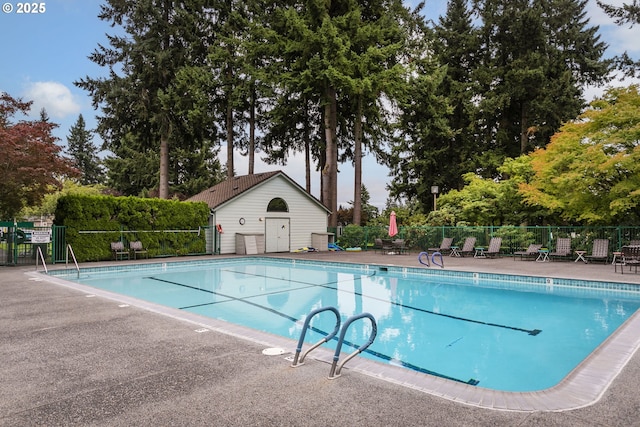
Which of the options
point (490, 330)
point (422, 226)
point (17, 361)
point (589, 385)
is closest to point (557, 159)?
point (422, 226)

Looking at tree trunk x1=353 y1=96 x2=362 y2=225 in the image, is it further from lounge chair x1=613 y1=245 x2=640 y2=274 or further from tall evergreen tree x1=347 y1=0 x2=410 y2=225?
lounge chair x1=613 y1=245 x2=640 y2=274

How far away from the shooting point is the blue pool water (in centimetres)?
558

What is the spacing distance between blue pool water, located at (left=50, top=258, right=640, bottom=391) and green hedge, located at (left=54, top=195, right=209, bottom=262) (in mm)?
2524

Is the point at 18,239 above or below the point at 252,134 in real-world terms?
below

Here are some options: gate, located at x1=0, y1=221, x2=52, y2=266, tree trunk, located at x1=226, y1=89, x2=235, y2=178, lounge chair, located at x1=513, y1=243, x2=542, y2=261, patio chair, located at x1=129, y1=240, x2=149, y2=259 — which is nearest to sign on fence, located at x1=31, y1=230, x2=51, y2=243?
gate, located at x1=0, y1=221, x2=52, y2=266

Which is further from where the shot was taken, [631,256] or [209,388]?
[631,256]

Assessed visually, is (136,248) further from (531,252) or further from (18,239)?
(531,252)

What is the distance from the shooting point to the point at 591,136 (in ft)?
48.7

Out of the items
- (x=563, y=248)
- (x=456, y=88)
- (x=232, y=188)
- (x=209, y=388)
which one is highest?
(x=456, y=88)

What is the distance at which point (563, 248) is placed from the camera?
15531 millimetres

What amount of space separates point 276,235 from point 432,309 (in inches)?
568

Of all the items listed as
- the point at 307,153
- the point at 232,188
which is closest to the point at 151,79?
the point at 232,188

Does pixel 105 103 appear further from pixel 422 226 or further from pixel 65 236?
pixel 422 226

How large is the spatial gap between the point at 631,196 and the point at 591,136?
259 centimetres
